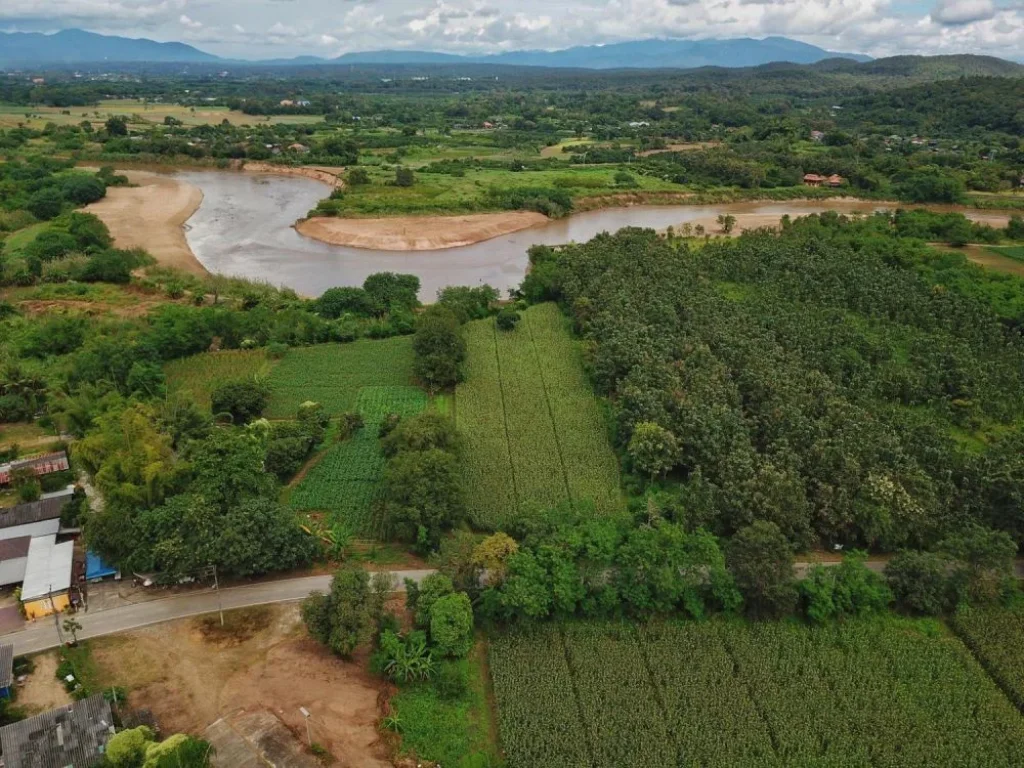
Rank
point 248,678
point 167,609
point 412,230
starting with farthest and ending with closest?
1. point 412,230
2. point 167,609
3. point 248,678

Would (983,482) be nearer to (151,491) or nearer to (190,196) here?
(151,491)

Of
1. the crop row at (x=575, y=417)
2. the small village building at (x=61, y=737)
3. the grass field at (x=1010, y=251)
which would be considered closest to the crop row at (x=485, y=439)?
the crop row at (x=575, y=417)

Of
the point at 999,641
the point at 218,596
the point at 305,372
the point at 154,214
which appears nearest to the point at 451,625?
the point at 218,596

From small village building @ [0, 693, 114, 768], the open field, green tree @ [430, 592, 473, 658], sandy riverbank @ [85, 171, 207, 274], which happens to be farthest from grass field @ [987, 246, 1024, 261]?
the open field

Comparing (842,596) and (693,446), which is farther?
(693,446)

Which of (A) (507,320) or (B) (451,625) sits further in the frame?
(A) (507,320)

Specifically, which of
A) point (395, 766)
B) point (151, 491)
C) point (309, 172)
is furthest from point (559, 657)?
point (309, 172)

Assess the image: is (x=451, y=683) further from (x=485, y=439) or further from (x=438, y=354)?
(x=438, y=354)
